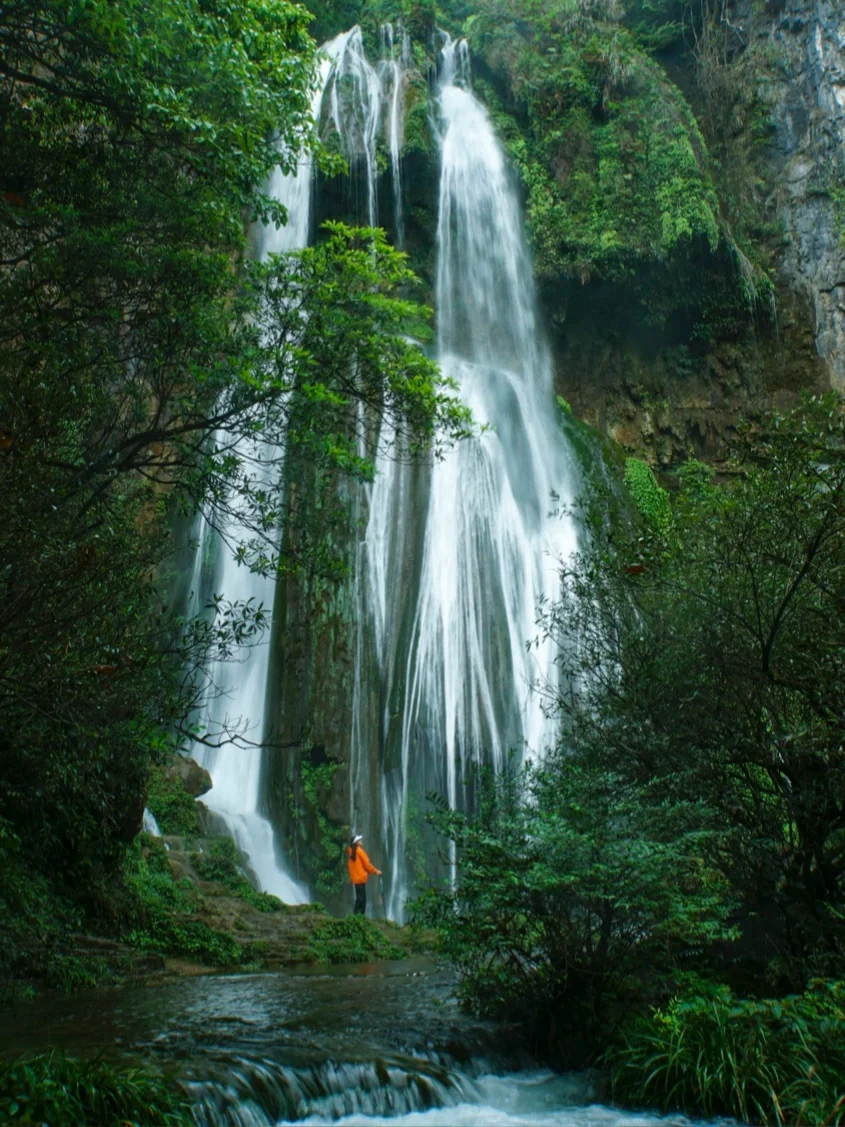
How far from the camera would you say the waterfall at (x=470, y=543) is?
17.8 metres

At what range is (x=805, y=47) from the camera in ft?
94.5

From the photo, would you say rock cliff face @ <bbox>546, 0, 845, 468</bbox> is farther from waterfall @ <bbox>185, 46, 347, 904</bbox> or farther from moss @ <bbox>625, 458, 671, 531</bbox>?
waterfall @ <bbox>185, 46, 347, 904</bbox>

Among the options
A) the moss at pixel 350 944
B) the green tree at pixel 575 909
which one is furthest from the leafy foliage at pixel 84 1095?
the moss at pixel 350 944

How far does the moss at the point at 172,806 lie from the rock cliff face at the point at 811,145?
21.0 metres

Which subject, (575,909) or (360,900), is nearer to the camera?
(575,909)

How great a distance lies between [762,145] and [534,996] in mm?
29907

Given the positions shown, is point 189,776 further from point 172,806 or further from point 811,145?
point 811,145

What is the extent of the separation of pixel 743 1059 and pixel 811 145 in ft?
97.2

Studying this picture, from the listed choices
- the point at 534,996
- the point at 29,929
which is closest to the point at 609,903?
the point at 534,996

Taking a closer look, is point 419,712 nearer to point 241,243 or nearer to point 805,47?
point 241,243

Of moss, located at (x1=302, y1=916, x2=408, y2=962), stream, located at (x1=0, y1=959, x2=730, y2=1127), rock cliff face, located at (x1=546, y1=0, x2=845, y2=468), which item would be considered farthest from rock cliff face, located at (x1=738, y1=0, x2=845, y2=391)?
stream, located at (x1=0, y1=959, x2=730, y2=1127)

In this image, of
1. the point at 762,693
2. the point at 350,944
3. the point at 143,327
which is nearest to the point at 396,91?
the point at 143,327

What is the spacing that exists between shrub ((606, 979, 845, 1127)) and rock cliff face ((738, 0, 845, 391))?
2356 centimetres

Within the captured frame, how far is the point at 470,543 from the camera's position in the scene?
20531 mm
